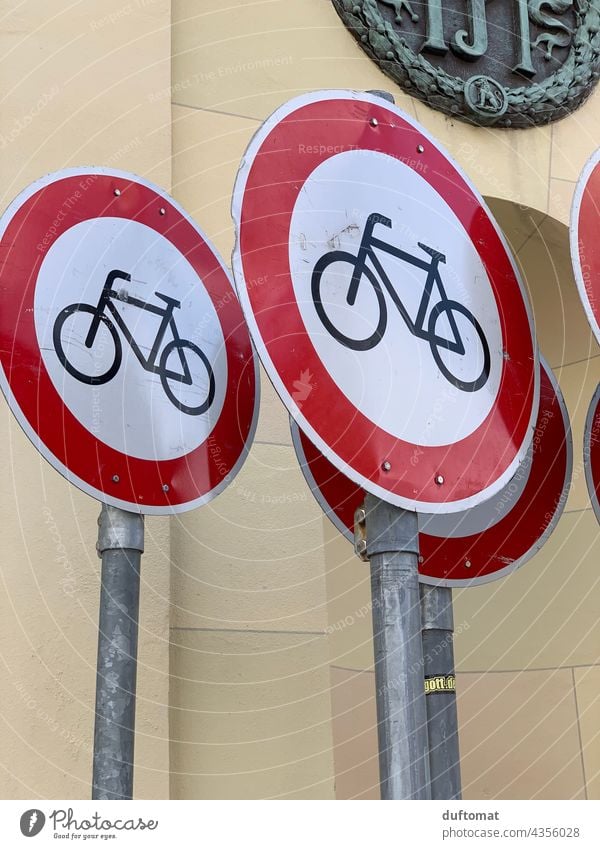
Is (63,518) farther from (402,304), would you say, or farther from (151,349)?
(402,304)

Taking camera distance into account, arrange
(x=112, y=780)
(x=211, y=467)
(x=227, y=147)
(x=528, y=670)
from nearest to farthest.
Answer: (x=112, y=780) → (x=211, y=467) → (x=227, y=147) → (x=528, y=670)

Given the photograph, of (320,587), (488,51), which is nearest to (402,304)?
(320,587)

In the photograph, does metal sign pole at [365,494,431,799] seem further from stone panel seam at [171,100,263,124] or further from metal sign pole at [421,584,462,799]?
stone panel seam at [171,100,263,124]

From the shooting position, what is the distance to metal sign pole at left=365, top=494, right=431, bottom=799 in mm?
1265

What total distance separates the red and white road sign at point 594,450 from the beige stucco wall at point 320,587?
731 mm

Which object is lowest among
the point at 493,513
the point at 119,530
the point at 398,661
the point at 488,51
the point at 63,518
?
the point at 398,661

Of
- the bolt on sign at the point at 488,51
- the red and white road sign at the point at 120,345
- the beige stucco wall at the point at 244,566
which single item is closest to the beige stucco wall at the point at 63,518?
the beige stucco wall at the point at 244,566

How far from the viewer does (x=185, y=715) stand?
2281 millimetres

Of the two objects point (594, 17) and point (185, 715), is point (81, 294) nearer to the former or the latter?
point (185, 715)

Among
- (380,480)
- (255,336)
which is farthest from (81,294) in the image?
(380,480)

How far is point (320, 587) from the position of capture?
253cm

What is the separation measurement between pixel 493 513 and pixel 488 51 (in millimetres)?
1671

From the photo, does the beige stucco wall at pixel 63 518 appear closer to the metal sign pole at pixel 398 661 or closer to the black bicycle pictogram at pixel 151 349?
the black bicycle pictogram at pixel 151 349
